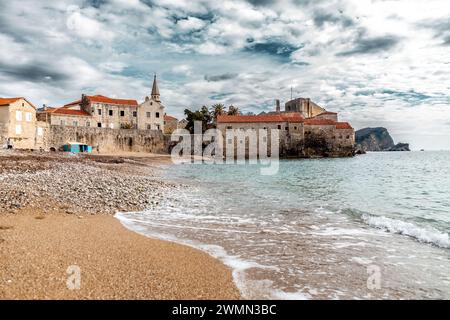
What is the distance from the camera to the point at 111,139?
5816 cm

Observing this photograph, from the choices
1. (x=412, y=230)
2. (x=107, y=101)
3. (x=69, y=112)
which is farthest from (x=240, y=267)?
(x=107, y=101)

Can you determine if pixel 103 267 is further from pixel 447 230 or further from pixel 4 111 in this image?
pixel 4 111

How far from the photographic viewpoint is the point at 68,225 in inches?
336

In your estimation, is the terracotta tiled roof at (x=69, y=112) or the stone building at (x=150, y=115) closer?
the terracotta tiled roof at (x=69, y=112)

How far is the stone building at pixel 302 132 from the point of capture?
75.5 m

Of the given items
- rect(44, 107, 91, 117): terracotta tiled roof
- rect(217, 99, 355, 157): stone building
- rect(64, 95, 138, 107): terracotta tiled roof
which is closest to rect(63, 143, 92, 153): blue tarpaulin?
rect(44, 107, 91, 117): terracotta tiled roof

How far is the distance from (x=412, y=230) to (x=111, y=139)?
56.5 meters

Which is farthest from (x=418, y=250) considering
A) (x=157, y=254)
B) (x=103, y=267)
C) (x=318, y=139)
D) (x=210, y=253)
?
(x=318, y=139)

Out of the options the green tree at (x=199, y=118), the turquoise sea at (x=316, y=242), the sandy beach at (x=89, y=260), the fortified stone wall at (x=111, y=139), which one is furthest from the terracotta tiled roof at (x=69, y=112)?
the sandy beach at (x=89, y=260)

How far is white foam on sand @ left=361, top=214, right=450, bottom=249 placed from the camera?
8.67 metres

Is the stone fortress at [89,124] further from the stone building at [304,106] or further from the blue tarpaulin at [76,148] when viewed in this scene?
the stone building at [304,106]

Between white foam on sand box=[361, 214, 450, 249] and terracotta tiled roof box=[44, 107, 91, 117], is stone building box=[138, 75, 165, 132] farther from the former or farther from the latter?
white foam on sand box=[361, 214, 450, 249]

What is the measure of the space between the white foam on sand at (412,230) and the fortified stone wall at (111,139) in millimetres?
52088

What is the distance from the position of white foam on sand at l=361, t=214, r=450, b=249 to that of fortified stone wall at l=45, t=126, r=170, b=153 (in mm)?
52088
